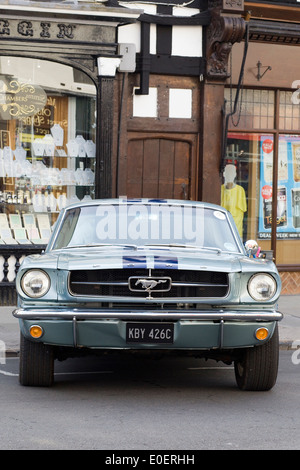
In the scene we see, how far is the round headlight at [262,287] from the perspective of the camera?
7156mm

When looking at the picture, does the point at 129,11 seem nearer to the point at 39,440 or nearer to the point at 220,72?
the point at 220,72

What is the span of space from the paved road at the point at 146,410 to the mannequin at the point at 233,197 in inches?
279

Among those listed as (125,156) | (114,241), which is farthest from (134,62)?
(114,241)

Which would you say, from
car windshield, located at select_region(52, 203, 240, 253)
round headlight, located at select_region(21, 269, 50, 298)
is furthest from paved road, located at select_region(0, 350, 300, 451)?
car windshield, located at select_region(52, 203, 240, 253)

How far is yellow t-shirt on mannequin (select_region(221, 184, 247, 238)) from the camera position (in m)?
15.9

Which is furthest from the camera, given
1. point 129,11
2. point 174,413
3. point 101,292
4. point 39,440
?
point 129,11

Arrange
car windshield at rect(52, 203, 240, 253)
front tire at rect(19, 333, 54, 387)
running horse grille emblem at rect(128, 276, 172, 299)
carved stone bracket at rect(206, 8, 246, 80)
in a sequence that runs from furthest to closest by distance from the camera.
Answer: carved stone bracket at rect(206, 8, 246, 80)
car windshield at rect(52, 203, 240, 253)
front tire at rect(19, 333, 54, 387)
running horse grille emblem at rect(128, 276, 172, 299)

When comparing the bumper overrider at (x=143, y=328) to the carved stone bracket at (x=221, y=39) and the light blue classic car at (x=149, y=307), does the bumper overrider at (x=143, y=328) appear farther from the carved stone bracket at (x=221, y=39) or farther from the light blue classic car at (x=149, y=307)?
the carved stone bracket at (x=221, y=39)

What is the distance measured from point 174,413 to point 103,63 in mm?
8377

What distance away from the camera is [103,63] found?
14.1 meters

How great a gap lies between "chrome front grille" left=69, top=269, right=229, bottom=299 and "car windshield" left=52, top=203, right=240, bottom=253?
0.75 metres

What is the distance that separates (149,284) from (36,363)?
1.13 m

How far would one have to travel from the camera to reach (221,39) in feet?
48.6

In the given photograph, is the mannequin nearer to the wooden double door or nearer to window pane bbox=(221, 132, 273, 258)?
window pane bbox=(221, 132, 273, 258)
